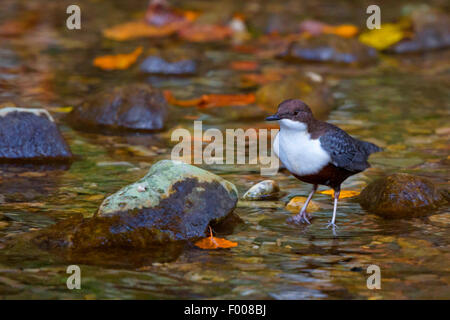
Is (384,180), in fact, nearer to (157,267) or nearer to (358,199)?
(358,199)

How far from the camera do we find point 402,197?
4.80 meters

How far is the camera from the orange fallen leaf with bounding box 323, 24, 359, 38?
10281 millimetres

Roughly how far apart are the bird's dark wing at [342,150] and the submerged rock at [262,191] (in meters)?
0.69

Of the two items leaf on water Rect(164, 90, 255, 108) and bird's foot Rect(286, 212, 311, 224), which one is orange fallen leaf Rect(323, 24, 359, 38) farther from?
bird's foot Rect(286, 212, 311, 224)

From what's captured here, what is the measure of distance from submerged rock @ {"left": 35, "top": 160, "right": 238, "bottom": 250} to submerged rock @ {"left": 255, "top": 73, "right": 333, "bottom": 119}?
9.70 feet

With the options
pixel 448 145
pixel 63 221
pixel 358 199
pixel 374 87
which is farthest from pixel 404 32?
pixel 63 221

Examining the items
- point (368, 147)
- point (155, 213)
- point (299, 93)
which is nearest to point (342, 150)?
point (368, 147)

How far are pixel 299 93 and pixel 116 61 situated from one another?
2.69 meters

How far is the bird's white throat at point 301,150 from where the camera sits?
440cm

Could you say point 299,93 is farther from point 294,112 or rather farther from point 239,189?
point 294,112

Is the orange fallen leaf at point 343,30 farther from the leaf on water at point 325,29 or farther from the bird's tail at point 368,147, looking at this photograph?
the bird's tail at point 368,147

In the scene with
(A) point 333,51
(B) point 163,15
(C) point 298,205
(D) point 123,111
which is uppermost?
(B) point 163,15

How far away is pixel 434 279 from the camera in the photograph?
3.80 m

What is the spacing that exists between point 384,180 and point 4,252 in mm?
2547
